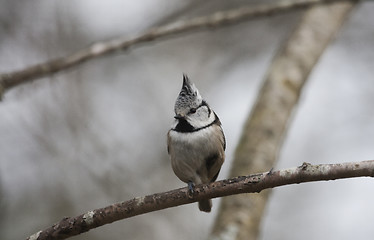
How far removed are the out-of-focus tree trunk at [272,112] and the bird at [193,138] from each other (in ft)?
3.52

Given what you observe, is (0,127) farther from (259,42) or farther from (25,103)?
(259,42)

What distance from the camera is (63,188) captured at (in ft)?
21.1

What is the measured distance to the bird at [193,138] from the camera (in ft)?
9.61

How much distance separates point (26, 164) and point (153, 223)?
1949 mm

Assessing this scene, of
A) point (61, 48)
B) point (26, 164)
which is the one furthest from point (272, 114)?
point (26, 164)

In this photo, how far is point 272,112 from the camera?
479 centimetres

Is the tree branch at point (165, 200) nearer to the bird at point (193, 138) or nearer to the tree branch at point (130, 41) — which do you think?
the bird at point (193, 138)

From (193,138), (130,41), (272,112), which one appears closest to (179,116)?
(193,138)

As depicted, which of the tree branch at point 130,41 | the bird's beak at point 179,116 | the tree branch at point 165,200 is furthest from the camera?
the tree branch at point 130,41

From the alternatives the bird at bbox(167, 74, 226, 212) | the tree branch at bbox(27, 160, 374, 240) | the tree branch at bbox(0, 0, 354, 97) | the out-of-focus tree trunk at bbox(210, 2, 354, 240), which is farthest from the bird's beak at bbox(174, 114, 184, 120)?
the tree branch at bbox(0, 0, 354, 97)

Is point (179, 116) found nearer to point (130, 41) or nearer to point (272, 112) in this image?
point (130, 41)

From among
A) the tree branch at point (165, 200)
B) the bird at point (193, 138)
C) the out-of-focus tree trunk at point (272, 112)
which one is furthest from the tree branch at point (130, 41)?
the tree branch at point (165, 200)

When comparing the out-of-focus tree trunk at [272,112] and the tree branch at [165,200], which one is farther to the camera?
the out-of-focus tree trunk at [272,112]

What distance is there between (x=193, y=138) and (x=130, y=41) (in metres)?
1.62
